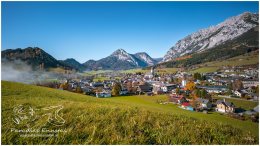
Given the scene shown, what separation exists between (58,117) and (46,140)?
53.2 inches

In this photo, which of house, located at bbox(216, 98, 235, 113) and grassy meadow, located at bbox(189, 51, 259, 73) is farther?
grassy meadow, located at bbox(189, 51, 259, 73)

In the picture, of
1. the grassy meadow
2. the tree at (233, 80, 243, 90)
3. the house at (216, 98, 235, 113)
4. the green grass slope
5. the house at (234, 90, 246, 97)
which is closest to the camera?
the green grass slope

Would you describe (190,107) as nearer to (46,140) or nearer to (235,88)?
(235,88)

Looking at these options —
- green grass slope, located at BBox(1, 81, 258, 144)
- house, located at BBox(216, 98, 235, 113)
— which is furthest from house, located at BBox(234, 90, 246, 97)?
green grass slope, located at BBox(1, 81, 258, 144)

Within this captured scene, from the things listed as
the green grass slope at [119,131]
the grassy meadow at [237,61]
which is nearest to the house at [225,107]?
the grassy meadow at [237,61]

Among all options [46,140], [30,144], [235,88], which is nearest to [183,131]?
[46,140]

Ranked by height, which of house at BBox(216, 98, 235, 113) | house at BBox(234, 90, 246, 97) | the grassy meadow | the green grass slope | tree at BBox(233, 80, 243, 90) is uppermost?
the grassy meadow

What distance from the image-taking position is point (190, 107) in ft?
138

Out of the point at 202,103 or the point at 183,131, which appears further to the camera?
the point at 202,103

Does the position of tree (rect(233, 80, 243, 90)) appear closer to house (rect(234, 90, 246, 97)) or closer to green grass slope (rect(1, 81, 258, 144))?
house (rect(234, 90, 246, 97))

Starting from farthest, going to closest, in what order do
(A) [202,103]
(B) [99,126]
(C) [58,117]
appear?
(A) [202,103] → (C) [58,117] → (B) [99,126]

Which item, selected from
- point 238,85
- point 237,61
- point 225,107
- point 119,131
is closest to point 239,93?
point 238,85

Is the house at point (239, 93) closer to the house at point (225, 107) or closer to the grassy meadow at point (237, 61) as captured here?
the grassy meadow at point (237, 61)

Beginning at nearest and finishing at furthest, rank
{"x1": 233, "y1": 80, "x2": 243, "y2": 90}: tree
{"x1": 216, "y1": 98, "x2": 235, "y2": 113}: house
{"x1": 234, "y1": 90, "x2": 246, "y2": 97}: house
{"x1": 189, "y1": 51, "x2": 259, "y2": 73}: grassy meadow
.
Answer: {"x1": 216, "y1": 98, "x2": 235, "y2": 113}: house < {"x1": 189, "y1": 51, "x2": 259, "y2": 73}: grassy meadow < {"x1": 234, "y1": 90, "x2": 246, "y2": 97}: house < {"x1": 233, "y1": 80, "x2": 243, "y2": 90}: tree
